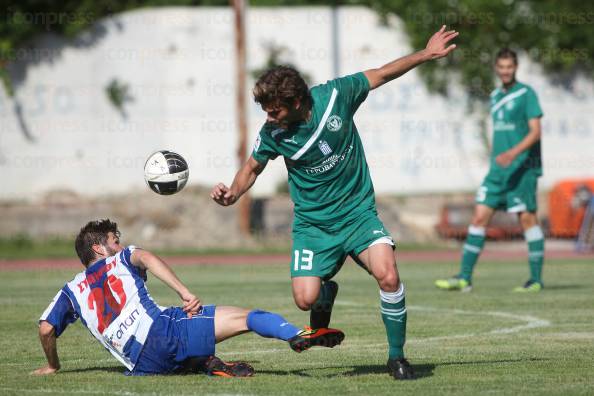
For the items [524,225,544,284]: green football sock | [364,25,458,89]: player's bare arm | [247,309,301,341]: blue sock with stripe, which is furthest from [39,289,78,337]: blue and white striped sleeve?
[524,225,544,284]: green football sock

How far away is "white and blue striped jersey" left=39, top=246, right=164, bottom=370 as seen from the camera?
7.50 meters

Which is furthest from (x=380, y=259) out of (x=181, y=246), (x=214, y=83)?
(x=214, y=83)

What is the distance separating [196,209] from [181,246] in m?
1.12

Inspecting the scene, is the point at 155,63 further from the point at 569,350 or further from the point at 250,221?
the point at 569,350

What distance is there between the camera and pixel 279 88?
7.52 m

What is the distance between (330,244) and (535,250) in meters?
6.76

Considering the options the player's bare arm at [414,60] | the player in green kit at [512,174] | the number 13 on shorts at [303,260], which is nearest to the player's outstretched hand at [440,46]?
the player's bare arm at [414,60]

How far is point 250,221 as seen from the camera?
86.8ft

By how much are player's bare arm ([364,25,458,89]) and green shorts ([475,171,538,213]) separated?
6.02 meters

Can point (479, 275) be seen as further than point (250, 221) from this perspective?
No

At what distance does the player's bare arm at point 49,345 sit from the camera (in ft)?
24.9

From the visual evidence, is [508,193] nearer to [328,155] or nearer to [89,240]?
[328,155]

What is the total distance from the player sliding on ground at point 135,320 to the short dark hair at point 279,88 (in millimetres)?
1317

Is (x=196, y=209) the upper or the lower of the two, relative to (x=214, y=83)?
lower
